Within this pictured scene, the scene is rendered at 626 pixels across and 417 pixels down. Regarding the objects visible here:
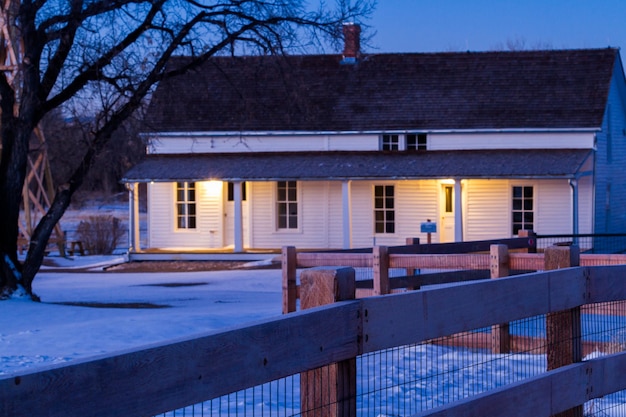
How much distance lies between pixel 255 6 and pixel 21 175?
540 cm

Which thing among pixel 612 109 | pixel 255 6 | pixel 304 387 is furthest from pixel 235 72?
pixel 304 387

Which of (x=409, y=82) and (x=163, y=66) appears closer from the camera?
(x=163, y=66)

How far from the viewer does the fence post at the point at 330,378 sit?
397cm

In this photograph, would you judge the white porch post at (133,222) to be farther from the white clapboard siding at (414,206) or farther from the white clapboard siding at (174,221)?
the white clapboard siding at (414,206)

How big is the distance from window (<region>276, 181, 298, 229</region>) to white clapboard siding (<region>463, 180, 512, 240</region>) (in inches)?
233

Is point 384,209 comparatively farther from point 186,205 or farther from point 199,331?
point 199,331

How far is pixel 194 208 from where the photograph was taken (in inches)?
1375

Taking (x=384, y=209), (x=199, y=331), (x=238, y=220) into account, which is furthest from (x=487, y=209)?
(x=199, y=331)

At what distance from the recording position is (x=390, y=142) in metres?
34.8

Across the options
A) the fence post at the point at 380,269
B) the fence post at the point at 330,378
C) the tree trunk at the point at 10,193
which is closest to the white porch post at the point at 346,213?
the tree trunk at the point at 10,193

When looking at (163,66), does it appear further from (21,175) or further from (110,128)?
(21,175)

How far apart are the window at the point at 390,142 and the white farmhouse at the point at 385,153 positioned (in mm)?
50

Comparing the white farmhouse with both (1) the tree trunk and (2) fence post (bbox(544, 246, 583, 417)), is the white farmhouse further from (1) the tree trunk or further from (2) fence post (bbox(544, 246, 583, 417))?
(2) fence post (bbox(544, 246, 583, 417))

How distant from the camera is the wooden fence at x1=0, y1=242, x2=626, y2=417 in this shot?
280 cm
